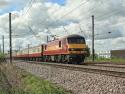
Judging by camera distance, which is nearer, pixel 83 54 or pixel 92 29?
pixel 83 54

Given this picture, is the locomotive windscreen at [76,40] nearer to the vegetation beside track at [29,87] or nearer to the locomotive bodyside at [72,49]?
the locomotive bodyside at [72,49]

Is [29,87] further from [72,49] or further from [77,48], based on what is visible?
[77,48]

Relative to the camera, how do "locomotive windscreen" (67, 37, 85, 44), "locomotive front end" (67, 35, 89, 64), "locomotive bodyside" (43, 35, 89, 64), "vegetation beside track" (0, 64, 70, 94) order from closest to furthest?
"vegetation beside track" (0, 64, 70, 94), "locomotive front end" (67, 35, 89, 64), "locomotive bodyside" (43, 35, 89, 64), "locomotive windscreen" (67, 37, 85, 44)

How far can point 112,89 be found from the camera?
1320cm

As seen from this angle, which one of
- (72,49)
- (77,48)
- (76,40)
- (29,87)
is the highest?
(76,40)

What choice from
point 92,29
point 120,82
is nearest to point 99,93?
point 120,82

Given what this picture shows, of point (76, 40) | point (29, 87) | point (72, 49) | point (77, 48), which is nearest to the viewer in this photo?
point (29, 87)

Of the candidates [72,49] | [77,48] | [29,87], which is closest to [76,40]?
[77,48]

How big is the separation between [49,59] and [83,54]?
1181 centimetres

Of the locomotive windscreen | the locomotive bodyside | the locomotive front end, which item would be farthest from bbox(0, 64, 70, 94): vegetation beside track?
the locomotive windscreen

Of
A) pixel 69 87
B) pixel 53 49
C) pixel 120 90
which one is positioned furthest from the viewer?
pixel 53 49

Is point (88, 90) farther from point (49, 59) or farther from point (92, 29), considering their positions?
point (92, 29)

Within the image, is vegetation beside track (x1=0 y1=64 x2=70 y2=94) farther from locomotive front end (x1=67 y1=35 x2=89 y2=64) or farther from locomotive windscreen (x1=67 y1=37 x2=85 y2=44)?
locomotive windscreen (x1=67 y1=37 x2=85 y2=44)

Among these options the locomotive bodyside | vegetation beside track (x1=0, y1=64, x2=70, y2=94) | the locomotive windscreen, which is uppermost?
the locomotive windscreen
